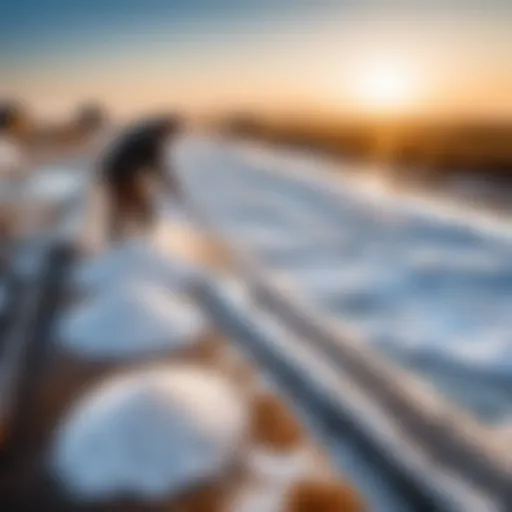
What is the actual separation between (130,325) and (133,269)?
1.66ft

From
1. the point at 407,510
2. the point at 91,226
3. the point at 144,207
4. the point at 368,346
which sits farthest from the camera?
the point at 144,207

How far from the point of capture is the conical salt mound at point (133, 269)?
6.79 feet

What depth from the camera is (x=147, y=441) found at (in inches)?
44.2

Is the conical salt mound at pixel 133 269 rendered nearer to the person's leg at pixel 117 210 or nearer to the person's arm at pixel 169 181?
the person's leg at pixel 117 210

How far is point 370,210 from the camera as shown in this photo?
120 inches

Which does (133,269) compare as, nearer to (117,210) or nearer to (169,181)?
(117,210)

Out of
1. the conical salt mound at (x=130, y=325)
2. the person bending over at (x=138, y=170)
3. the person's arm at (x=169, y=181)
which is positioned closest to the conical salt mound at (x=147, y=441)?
the conical salt mound at (x=130, y=325)

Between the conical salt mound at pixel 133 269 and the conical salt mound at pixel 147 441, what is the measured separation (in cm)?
79

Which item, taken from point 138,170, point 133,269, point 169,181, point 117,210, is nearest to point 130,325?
point 133,269

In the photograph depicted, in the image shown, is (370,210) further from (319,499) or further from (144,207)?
(319,499)

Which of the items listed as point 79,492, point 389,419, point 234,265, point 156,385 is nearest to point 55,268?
point 234,265

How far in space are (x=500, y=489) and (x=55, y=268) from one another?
1.74m

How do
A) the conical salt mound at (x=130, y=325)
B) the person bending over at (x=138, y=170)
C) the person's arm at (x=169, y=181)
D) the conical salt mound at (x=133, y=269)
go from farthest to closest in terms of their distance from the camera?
the person's arm at (x=169, y=181) → the person bending over at (x=138, y=170) → the conical salt mound at (x=133, y=269) → the conical salt mound at (x=130, y=325)

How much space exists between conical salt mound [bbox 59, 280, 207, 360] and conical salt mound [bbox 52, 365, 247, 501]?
0.92 feet
